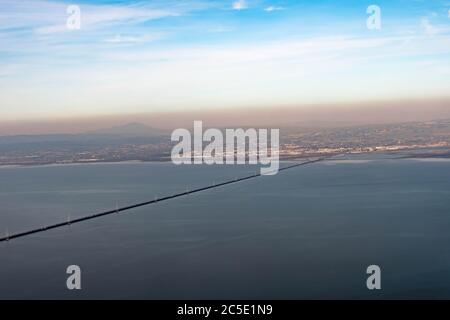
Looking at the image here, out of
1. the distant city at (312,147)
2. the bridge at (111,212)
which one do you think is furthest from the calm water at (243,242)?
the distant city at (312,147)

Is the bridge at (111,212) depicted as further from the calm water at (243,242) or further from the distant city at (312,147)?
the distant city at (312,147)

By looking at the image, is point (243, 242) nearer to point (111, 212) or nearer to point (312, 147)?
point (111, 212)

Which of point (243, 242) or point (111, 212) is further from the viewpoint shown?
point (111, 212)

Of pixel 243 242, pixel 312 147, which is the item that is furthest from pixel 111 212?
pixel 312 147

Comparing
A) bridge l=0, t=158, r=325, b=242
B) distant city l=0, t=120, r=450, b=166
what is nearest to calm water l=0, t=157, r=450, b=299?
bridge l=0, t=158, r=325, b=242

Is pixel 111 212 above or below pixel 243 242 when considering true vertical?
above

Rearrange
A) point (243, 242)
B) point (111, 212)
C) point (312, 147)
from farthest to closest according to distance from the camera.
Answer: point (312, 147) < point (111, 212) < point (243, 242)
